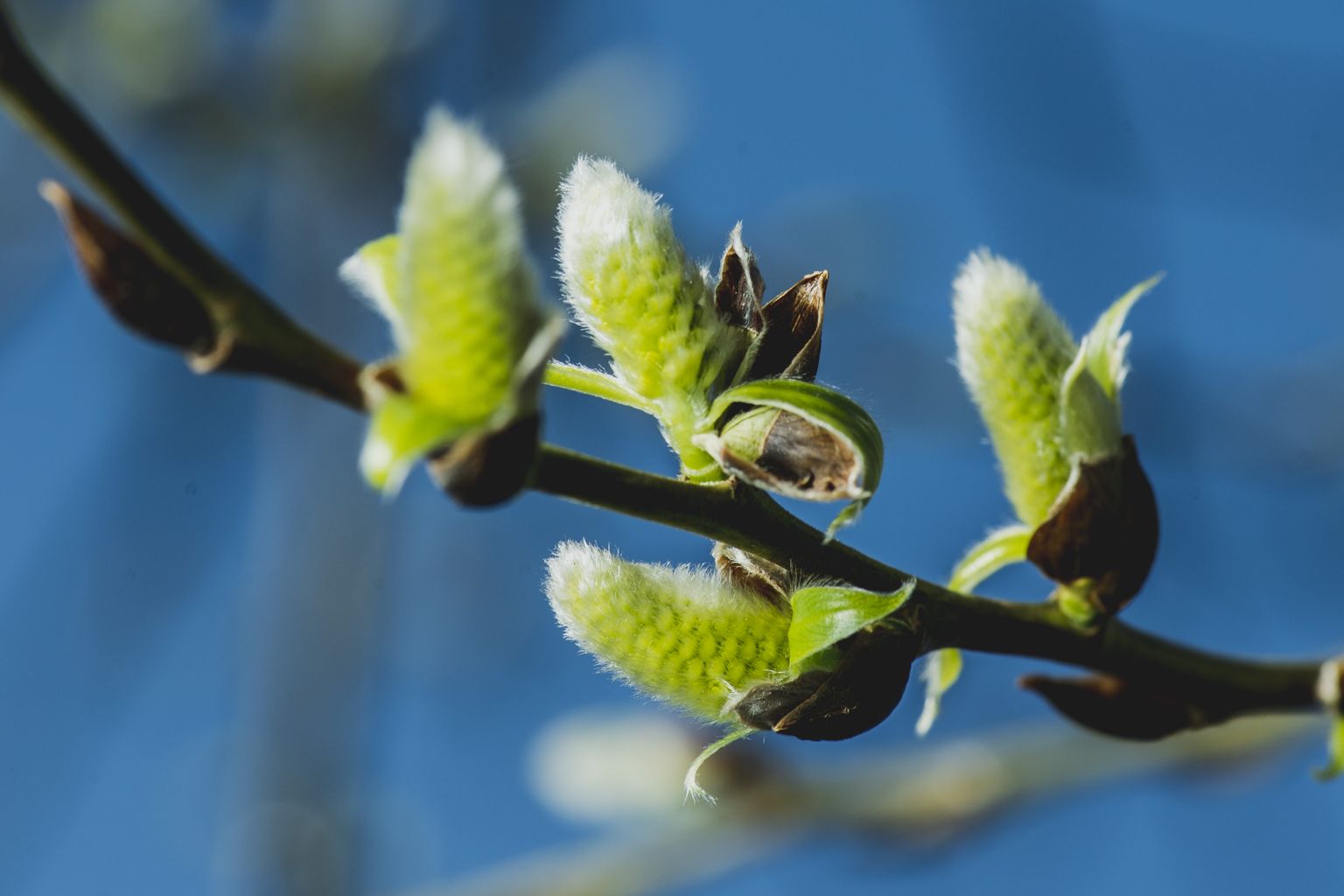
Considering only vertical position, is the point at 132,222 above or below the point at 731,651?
above

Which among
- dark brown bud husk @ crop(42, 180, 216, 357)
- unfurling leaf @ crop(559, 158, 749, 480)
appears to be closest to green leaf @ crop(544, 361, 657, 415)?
unfurling leaf @ crop(559, 158, 749, 480)

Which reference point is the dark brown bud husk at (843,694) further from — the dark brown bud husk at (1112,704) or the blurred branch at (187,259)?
the blurred branch at (187,259)

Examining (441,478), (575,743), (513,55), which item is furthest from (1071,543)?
(513,55)

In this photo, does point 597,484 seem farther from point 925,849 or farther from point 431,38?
point 431,38

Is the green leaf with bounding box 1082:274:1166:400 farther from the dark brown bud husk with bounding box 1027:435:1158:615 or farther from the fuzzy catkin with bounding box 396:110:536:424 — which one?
the fuzzy catkin with bounding box 396:110:536:424

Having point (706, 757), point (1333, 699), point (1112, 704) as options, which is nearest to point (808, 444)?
point (706, 757)

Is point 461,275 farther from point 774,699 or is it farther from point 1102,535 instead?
point 1102,535

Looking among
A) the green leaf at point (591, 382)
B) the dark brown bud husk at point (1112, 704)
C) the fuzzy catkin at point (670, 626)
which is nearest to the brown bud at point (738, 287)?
the green leaf at point (591, 382)
